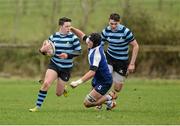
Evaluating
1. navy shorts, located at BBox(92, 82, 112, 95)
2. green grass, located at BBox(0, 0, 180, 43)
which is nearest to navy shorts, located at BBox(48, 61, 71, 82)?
navy shorts, located at BBox(92, 82, 112, 95)

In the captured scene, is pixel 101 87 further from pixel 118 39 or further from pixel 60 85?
pixel 118 39

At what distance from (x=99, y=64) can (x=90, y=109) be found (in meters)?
1.89

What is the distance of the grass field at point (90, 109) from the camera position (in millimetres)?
15984

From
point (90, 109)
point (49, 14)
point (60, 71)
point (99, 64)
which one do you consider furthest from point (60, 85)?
point (49, 14)

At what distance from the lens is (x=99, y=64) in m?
17.7

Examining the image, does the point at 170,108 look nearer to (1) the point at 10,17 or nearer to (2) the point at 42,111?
(2) the point at 42,111

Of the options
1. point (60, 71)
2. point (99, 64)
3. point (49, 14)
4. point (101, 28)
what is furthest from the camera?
point (49, 14)

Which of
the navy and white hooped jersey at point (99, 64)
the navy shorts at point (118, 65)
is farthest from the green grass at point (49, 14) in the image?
the navy and white hooped jersey at point (99, 64)

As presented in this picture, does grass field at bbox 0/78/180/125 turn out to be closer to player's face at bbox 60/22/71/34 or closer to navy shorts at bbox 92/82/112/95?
navy shorts at bbox 92/82/112/95

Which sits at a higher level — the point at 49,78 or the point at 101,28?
the point at 49,78

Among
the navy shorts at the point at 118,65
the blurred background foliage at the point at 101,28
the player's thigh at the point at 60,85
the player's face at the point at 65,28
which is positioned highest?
the player's face at the point at 65,28

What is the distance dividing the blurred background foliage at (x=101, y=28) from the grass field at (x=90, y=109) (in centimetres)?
480

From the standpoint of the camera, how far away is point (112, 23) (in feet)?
63.1

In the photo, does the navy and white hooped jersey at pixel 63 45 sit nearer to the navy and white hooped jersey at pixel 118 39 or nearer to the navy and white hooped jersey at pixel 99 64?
the navy and white hooped jersey at pixel 99 64
